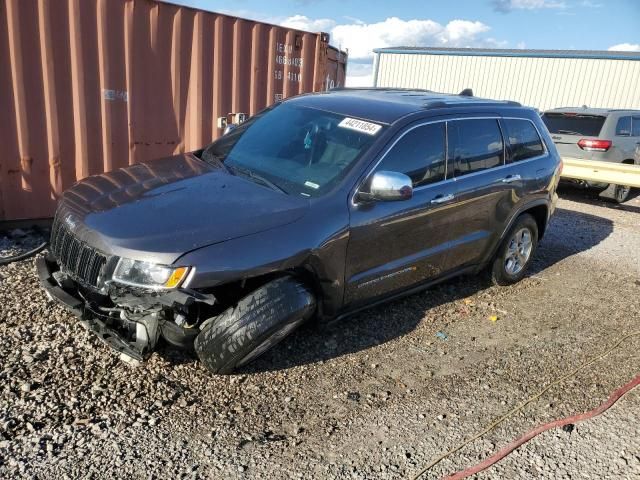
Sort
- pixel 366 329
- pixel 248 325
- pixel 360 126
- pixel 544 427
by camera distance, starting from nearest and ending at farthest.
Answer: pixel 248 325 → pixel 544 427 → pixel 360 126 → pixel 366 329

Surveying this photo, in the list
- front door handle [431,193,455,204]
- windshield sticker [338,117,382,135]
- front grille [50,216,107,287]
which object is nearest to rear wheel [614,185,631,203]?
front door handle [431,193,455,204]

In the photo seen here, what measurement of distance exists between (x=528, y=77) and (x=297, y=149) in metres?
21.1

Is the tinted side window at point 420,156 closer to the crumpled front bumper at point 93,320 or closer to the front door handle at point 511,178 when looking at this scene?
the front door handle at point 511,178

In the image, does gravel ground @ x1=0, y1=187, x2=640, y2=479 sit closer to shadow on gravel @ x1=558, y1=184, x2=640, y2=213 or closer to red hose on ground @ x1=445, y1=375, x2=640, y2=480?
red hose on ground @ x1=445, y1=375, x2=640, y2=480

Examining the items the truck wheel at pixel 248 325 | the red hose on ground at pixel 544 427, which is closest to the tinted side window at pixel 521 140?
the red hose on ground at pixel 544 427

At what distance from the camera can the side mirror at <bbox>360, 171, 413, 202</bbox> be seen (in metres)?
3.43

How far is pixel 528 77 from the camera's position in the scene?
72.2ft

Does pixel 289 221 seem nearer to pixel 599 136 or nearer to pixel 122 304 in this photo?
pixel 122 304

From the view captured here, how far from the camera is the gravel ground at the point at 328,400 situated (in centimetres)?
265

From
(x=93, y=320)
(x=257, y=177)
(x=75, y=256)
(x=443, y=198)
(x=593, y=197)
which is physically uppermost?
(x=257, y=177)

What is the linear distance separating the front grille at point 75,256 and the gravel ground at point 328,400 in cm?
58

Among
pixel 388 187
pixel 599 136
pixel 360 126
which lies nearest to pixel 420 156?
pixel 360 126

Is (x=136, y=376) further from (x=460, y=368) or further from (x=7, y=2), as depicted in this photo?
(x=7, y=2)

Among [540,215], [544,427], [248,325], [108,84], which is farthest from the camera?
[108,84]
